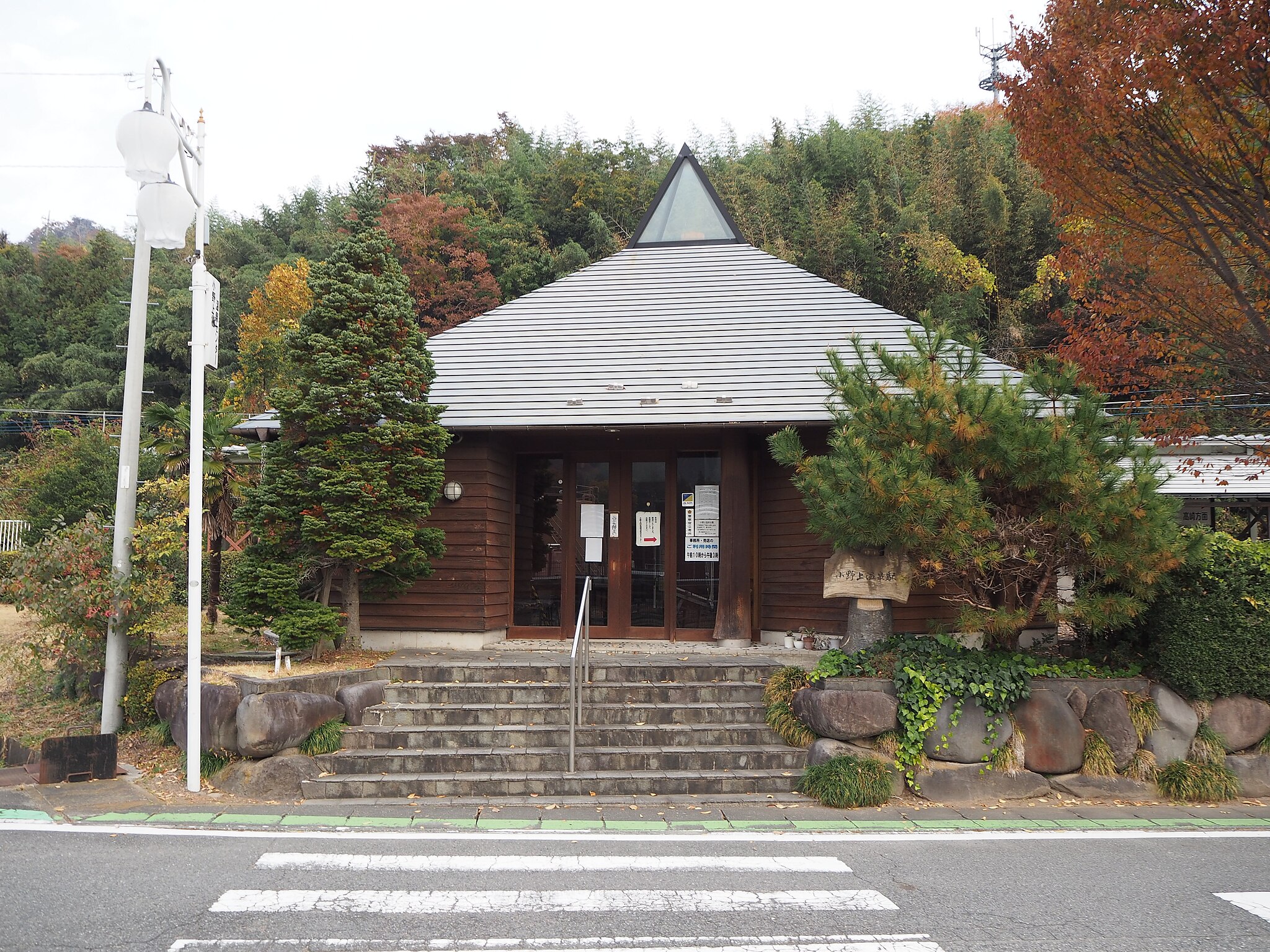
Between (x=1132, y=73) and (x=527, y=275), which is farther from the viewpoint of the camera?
(x=527, y=275)

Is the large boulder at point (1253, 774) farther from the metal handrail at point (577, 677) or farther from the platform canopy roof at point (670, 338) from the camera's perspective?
the metal handrail at point (577, 677)

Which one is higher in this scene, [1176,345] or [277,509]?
[1176,345]

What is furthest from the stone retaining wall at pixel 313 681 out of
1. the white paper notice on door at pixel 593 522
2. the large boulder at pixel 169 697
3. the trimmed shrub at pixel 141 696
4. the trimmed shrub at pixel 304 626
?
the white paper notice on door at pixel 593 522

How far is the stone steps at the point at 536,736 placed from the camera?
722 centimetres

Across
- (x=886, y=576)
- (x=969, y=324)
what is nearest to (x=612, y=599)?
(x=886, y=576)

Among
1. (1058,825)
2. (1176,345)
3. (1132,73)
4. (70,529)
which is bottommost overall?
(1058,825)

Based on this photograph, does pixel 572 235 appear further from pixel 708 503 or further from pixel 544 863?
pixel 544 863

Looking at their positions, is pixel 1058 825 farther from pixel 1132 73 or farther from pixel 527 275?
pixel 527 275

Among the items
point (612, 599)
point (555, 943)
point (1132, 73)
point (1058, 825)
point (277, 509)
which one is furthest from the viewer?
point (612, 599)

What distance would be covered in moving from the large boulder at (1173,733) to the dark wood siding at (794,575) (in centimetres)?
254

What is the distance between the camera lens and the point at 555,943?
3.97 metres

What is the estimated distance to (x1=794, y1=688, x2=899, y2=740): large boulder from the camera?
6.94 m

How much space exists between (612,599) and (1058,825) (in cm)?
575

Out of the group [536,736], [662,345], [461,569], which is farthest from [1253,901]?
[662,345]
